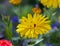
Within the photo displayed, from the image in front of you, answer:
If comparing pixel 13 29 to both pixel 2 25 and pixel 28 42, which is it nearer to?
pixel 2 25

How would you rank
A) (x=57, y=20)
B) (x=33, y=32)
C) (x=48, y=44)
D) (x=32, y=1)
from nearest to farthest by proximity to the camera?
1. (x=33, y=32)
2. (x=48, y=44)
3. (x=57, y=20)
4. (x=32, y=1)

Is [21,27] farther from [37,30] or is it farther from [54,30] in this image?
[54,30]

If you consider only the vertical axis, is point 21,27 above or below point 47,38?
above

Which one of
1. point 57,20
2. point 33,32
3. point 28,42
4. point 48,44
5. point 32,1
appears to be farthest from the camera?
point 32,1

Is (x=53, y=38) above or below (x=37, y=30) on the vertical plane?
below

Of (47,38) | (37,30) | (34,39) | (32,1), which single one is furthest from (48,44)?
(32,1)

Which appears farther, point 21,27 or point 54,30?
point 54,30

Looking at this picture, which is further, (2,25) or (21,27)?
(2,25)

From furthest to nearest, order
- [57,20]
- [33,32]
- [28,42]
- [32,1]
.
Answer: [32,1] → [57,20] → [28,42] → [33,32]

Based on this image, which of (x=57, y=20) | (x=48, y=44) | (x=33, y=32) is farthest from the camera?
(x=57, y=20)
